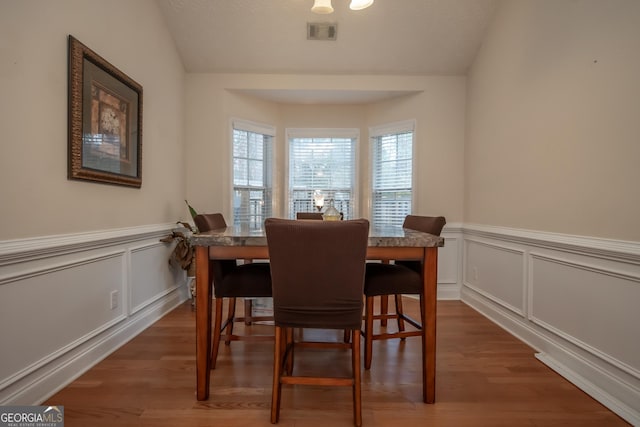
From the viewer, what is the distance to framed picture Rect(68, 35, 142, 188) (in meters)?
1.85

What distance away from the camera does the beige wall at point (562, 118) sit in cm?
166

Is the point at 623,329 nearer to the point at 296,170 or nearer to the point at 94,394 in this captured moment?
the point at 94,394

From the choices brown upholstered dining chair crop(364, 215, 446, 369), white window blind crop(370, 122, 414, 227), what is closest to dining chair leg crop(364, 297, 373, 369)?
brown upholstered dining chair crop(364, 215, 446, 369)

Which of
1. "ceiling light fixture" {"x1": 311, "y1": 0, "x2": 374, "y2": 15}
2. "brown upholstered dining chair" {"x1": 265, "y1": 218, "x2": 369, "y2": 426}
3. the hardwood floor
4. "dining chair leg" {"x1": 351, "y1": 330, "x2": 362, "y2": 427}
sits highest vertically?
"ceiling light fixture" {"x1": 311, "y1": 0, "x2": 374, "y2": 15}

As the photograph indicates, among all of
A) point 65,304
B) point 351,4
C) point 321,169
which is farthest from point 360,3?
point 65,304

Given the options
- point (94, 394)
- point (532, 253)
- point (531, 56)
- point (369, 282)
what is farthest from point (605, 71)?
point (94, 394)

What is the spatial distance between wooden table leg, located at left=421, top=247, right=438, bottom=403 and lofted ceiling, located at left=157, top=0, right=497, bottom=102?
2.47 metres

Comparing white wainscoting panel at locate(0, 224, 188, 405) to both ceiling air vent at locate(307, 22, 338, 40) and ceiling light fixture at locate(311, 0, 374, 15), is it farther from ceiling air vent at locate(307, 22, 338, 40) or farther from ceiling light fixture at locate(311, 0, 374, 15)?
ceiling air vent at locate(307, 22, 338, 40)

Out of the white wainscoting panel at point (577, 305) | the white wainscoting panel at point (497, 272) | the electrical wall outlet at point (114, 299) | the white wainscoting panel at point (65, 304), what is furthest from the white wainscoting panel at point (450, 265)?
the electrical wall outlet at point (114, 299)

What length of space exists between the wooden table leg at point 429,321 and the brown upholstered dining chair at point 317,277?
41 cm

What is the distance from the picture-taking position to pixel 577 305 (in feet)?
6.33

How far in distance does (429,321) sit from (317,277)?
0.68 meters

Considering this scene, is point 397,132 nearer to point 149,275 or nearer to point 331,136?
point 331,136

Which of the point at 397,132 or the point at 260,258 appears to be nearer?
the point at 260,258
